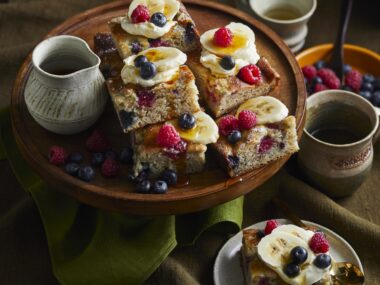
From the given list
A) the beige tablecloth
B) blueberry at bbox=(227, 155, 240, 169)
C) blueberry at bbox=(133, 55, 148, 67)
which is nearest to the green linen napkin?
the beige tablecloth

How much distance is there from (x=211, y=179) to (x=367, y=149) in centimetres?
73

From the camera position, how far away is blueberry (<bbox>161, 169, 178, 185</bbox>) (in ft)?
8.01

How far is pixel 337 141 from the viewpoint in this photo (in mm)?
2961

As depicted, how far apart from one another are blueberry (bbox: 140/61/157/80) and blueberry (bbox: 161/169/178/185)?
1.12 feet

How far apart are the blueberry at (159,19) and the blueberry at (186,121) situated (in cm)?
41

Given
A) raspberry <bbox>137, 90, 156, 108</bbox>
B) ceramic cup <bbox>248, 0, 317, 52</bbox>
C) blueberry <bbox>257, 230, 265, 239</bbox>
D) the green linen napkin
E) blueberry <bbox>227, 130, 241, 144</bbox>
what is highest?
raspberry <bbox>137, 90, 156, 108</bbox>

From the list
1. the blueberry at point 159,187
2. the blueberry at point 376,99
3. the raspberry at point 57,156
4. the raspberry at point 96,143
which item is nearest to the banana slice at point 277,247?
the blueberry at point 159,187

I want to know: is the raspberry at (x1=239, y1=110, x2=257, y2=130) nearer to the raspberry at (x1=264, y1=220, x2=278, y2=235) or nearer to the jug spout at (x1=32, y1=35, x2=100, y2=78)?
the raspberry at (x1=264, y1=220, x2=278, y2=235)

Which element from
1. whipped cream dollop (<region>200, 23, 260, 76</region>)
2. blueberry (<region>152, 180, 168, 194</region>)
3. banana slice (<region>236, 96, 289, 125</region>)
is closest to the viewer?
blueberry (<region>152, 180, 168, 194</region>)

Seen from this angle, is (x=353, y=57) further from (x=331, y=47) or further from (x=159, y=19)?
(x=159, y=19)

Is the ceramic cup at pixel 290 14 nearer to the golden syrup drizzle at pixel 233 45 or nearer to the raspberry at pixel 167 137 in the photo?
the golden syrup drizzle at pixel 233 45

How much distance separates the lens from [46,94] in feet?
8.19

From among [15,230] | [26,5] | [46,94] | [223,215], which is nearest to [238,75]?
[223,215]

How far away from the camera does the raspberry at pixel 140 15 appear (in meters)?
2.65
